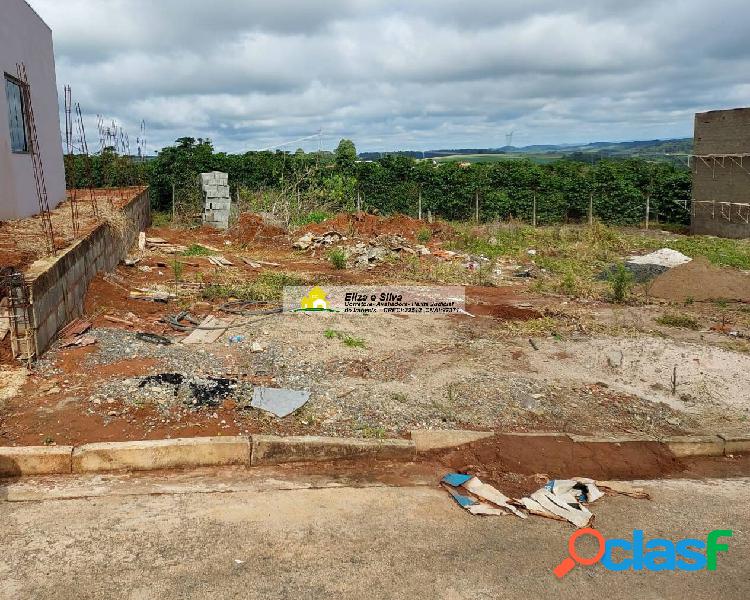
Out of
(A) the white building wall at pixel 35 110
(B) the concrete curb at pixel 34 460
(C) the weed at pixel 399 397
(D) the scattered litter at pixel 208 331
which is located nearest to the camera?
(B) the concrete curb at pixel 34 460

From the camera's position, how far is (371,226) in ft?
58.1

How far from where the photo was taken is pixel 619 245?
1638 cm

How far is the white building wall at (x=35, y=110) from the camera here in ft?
33.6

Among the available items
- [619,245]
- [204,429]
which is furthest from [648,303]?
[204,429]

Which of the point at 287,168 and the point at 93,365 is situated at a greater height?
the point at 287,168

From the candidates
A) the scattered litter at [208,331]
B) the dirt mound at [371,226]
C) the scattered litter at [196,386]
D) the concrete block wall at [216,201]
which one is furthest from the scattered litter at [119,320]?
the concrete block wall at [216,201]

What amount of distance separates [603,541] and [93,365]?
5.13 metres

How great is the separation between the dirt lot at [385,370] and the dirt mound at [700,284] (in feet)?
1.39

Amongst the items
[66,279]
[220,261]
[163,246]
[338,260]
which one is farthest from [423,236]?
[66,279]

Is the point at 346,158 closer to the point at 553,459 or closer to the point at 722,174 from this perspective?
the point at 722,174

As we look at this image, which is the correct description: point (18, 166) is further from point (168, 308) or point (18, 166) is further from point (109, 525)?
point (109, 525)

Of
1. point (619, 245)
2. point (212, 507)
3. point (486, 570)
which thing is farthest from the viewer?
point (619, 245)

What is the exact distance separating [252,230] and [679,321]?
474 inches

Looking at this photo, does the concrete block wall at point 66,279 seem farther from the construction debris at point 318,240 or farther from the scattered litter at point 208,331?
the construction debris at point 318,240
